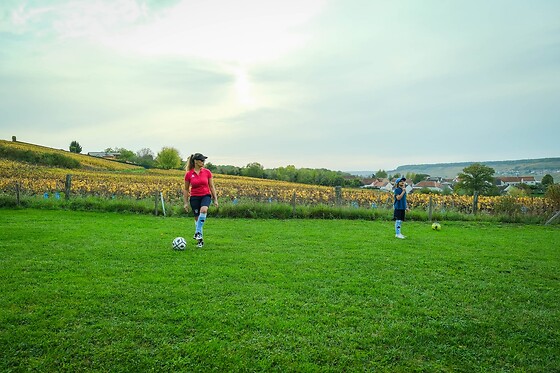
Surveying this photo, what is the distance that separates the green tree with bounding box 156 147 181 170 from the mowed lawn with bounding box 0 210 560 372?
6814 centimetres

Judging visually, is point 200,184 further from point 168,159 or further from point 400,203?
point 168,159

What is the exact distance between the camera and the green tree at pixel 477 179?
48719 mm

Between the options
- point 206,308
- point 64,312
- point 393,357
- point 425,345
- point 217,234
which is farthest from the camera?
point 217,234

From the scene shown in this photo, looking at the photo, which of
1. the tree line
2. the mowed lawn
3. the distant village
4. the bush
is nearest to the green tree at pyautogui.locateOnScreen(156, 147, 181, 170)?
the tree line

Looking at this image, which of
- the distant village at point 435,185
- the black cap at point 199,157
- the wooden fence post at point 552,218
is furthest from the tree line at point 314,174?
the black cap at point 199,157

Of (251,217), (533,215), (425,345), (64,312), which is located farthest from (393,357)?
(533,215)

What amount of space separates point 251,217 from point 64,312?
11368 millimetres

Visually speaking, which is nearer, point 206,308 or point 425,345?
point 425,345

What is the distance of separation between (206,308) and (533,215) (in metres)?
19.0

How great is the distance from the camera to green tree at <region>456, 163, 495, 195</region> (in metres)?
48.7

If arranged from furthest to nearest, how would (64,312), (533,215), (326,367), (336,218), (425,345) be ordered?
(533,215) → (336,218) → (64,312) → (425,345) → (326,367)

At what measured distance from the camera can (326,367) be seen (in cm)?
345

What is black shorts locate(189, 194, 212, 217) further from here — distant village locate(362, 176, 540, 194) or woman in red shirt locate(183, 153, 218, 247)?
distant village locate(362, 176, 540, 194)

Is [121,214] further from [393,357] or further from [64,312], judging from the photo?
[393,357]
